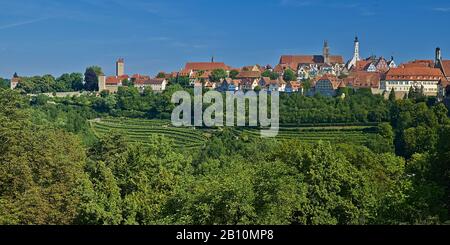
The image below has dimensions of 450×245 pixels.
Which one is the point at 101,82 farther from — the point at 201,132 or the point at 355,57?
the point at 355,57

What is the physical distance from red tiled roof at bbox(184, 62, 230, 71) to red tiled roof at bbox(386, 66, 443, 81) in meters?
24.8

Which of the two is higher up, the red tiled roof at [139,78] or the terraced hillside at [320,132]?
the red tiled roof at [139,78]

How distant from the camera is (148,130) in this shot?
43.1 meters

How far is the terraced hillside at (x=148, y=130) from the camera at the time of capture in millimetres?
39009

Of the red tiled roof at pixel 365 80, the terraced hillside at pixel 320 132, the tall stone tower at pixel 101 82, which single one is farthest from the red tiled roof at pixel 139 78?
the terraced hillside at pixel 320 132

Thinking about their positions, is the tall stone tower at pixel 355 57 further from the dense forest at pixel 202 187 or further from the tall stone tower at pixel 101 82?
the dense forest at pixel 202 187

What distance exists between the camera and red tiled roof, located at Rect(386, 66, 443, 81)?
62188 mm

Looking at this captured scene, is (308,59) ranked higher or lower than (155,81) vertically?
higher

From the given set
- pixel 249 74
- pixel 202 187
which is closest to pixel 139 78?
pixel 249 74

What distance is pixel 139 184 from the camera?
49.5ft

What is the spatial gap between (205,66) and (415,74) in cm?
2821
